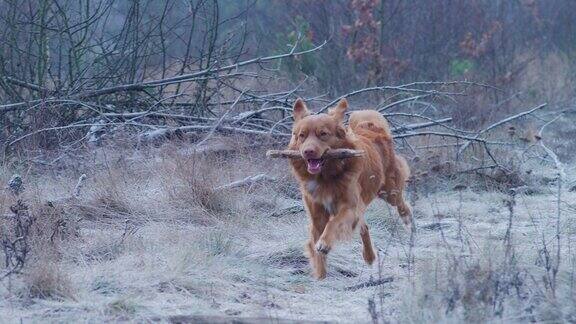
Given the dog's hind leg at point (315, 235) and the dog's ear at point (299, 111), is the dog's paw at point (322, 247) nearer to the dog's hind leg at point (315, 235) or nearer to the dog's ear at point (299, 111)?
the dog's hind leg at point (315, 235)

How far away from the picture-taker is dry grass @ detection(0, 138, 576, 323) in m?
5.08

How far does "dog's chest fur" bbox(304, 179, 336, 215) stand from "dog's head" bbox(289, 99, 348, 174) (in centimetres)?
17

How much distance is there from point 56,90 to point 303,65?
6012 mm

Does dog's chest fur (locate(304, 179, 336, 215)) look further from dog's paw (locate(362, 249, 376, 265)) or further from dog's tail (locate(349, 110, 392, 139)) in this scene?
dog's tail (locate(349, 110, 392, 139))

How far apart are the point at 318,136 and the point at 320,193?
0.43m

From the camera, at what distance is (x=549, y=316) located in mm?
4879

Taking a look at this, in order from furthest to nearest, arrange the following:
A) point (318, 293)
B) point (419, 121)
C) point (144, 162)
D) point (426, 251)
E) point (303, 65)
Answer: point (303, 65) → point (419, 121) → point (144, 162) → point (426, 251) → point (318, 293)

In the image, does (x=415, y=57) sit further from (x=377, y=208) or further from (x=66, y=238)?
(x=66, y=238)

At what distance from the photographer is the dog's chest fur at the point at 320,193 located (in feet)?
21.6

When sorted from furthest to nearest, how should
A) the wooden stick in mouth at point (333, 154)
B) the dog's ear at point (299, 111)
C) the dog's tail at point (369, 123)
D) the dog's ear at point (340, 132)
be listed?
the dog's tail at point (369, 123) < the dog's ear at point (299, 111) < the dog's ear at point (340, 132) < the wooden stick in mouth at point (333, 154)

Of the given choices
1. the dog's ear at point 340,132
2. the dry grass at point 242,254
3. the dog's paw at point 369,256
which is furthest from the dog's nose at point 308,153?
the dog's paw at point 369,256

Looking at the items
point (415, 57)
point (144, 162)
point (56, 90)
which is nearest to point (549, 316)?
point (144, 162)

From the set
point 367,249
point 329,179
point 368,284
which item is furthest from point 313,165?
point 367,249

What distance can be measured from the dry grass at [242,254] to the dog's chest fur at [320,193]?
520 mm
